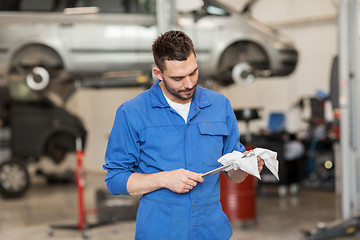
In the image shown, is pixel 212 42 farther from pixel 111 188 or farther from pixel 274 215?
pixel 111 188

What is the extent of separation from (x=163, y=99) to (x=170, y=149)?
6.8 inches

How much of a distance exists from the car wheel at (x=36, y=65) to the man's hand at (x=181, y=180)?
4332 mm

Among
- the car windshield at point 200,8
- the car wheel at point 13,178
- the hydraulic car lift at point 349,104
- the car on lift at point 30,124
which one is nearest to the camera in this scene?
the car windshield at point 200,8

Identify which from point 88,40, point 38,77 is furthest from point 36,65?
point 88,40

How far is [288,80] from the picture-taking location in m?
9.39

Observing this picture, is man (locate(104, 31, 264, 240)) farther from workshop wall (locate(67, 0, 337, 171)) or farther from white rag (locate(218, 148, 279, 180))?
workshop wall (locate(67, 0, 337, 171))

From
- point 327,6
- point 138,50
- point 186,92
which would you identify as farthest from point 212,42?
point 186,92

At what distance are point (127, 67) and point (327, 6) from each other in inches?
187

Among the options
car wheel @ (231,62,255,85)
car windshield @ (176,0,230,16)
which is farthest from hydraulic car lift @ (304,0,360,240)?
car wheel @ (231,62,255,85)

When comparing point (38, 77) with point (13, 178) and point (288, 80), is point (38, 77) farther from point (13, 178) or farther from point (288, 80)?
point (288, 80)

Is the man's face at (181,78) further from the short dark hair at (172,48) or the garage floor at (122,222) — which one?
the garage floor at (122,222)

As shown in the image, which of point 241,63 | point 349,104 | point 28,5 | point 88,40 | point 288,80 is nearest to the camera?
point 349,104

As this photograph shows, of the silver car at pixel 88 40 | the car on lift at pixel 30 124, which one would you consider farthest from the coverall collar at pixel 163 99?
the car on lift at pixel 30 124

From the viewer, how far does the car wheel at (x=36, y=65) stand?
5668 millimetres
